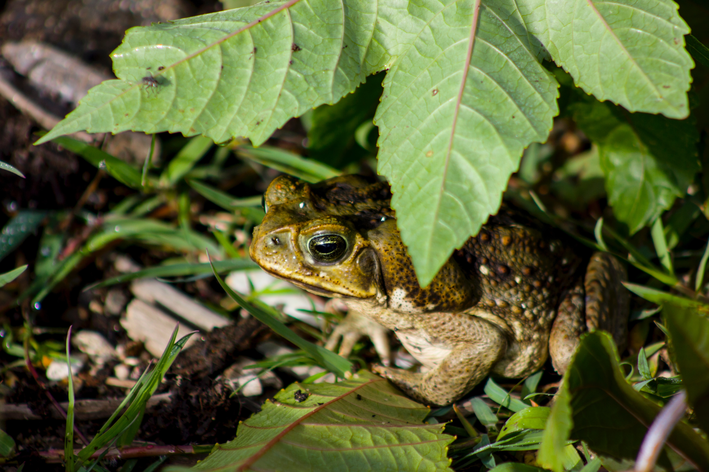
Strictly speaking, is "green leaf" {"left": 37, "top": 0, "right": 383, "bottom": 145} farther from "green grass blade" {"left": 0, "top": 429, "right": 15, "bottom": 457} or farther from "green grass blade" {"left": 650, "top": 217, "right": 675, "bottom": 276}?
"green grass blade" {"left": 650, "top": 217, "right": 675, "bottom": 276}

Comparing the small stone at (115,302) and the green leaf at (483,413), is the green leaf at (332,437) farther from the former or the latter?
the small stone at (115,302)

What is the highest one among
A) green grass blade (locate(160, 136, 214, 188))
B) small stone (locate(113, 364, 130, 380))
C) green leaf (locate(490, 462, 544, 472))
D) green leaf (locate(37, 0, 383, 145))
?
green leaf (locate(37, 0, 383, 145))

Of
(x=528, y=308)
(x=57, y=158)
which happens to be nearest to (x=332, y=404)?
(x=528, y=308)

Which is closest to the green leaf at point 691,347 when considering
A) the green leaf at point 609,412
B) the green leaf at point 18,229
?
the green leaf at point 609,412

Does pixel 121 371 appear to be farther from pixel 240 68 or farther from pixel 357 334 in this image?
pixel 240 68

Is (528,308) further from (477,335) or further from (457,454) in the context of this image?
(457,454)

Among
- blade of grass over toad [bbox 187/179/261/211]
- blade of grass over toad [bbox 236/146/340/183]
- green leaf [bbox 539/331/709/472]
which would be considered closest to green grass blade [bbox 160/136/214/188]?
blade of grass over toad [bbox 187/179/261/211]
